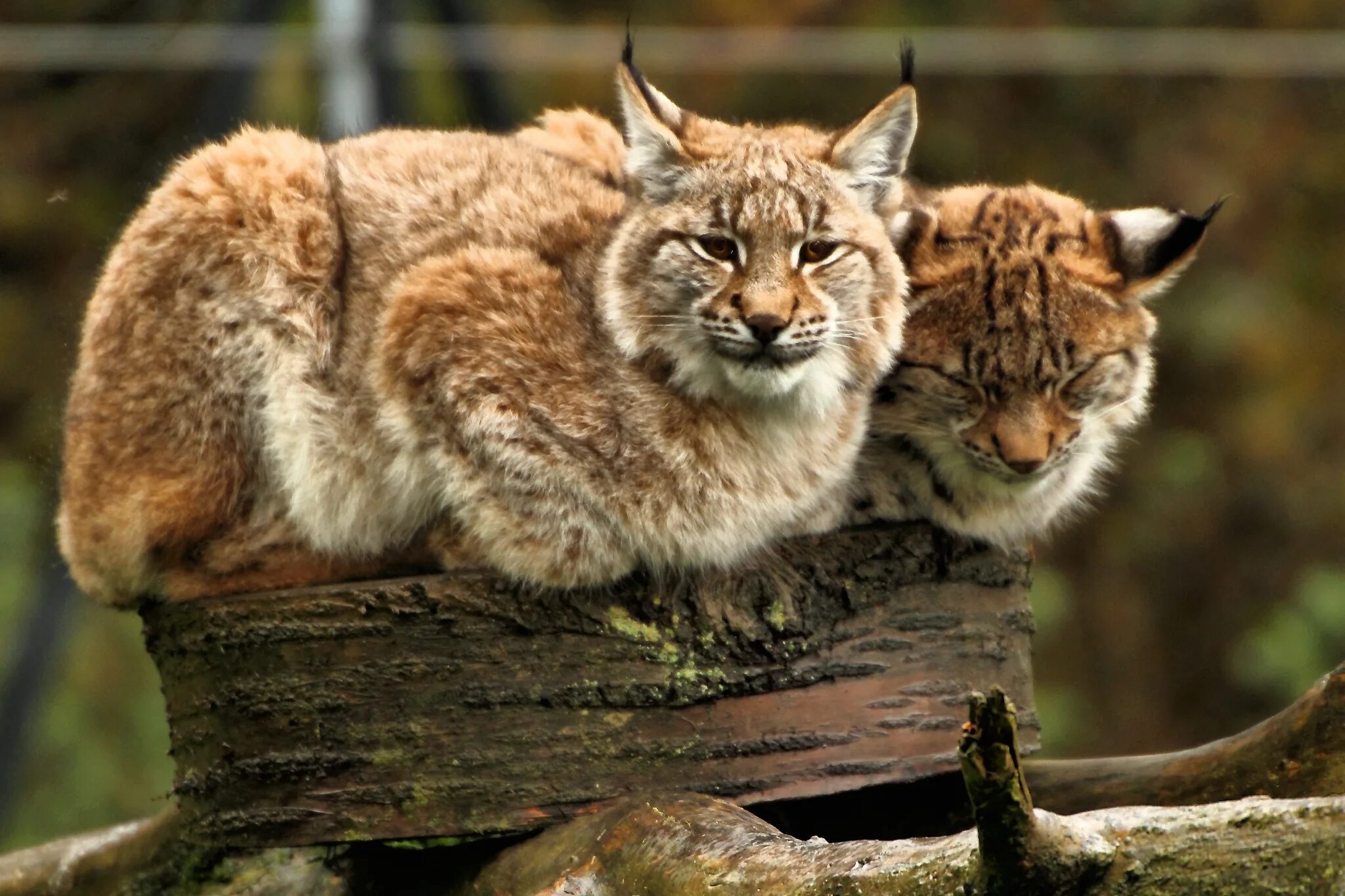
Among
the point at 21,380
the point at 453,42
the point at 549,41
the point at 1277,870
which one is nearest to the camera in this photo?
the point at 1277,870

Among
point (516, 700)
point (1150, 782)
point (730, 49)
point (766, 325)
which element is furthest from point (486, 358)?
point (730, 49)

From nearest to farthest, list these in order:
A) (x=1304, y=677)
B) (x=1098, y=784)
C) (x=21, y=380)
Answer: (x=1098, y=784)
(x=1304, y=677)
(x=21, y=380)

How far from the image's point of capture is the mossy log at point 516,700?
14.3 ft

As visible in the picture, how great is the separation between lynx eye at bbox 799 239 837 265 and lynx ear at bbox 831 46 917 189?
297 mm

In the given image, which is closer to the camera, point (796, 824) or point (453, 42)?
point (796, 824)

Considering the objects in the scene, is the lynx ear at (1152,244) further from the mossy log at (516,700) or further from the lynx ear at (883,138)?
the mossy log at (516,700)

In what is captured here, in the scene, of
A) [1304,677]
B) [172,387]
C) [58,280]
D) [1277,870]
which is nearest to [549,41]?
[58,280]

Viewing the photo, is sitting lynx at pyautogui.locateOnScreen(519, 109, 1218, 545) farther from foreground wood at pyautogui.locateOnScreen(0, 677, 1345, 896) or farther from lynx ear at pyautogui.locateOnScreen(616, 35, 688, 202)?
foreground wood at pyautogui.locateOnScreen(0, 677, 1345, 896)

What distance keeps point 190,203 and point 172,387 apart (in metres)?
0.56

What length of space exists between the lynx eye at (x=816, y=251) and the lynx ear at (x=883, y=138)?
297 millimetres

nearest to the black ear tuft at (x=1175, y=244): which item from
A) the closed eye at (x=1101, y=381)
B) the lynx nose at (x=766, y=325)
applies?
the closed eye at (x=1101, y=381)

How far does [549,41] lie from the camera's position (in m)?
12.0

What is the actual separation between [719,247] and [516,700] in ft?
4.39

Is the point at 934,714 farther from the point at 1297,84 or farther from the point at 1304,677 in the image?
the point at 1297,84
